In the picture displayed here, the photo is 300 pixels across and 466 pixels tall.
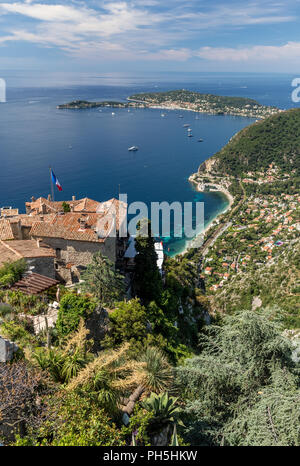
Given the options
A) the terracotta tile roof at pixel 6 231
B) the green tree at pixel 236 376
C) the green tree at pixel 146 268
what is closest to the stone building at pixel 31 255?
the terracotta tile roof at pixel 6 231

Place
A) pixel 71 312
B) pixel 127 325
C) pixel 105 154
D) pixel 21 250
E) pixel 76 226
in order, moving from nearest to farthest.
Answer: pixel 71 312
pixel 127 325
pixel 21 250
pixel 76 226
pixel 105 154

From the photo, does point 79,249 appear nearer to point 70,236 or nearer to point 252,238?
point 70,236

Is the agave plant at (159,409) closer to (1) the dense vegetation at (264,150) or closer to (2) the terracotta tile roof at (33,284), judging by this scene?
(2) the terracotta tile roof at (33,284)

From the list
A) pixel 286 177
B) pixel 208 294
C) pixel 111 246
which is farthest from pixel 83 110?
pixel 111 246

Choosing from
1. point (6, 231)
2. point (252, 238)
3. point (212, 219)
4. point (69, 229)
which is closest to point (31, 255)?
point (69, 229)

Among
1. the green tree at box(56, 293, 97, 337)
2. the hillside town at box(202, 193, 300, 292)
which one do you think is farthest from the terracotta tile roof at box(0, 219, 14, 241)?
the hillside town at box(202, 193, 300, 292)

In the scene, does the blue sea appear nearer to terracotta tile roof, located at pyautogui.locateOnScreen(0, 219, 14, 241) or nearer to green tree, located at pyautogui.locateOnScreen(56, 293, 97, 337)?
terracotta tile roof, located at pyautogui.locateOnScreen(0, 219, 14, 241)
